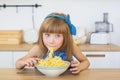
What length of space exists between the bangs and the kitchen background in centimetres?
167

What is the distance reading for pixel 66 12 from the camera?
10.2 feet

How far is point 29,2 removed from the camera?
10.1 ft

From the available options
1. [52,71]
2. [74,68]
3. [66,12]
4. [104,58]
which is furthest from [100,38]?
[52,71]

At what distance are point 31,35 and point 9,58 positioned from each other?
483 millimetres

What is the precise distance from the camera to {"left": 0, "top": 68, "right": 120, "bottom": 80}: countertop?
1336mm

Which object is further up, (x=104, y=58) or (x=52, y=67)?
(x=52, y=67)

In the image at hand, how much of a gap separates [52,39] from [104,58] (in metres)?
1.37

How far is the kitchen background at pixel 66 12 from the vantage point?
3100 mm

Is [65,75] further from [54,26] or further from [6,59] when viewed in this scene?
[6,59]

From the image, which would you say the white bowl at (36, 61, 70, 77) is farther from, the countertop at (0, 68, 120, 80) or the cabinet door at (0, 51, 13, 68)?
Result: the cabinet door at (0, 51, 13, 68)

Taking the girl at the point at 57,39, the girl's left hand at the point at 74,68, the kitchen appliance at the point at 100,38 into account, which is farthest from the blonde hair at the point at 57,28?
the kitchen appliance at the point at 100,38

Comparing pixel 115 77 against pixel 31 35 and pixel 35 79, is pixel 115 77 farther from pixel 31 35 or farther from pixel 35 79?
pixel 31 35

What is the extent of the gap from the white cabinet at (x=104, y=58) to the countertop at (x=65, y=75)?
1124 millimetres

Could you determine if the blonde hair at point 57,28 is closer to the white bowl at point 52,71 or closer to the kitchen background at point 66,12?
the white bowl at point 52,71
